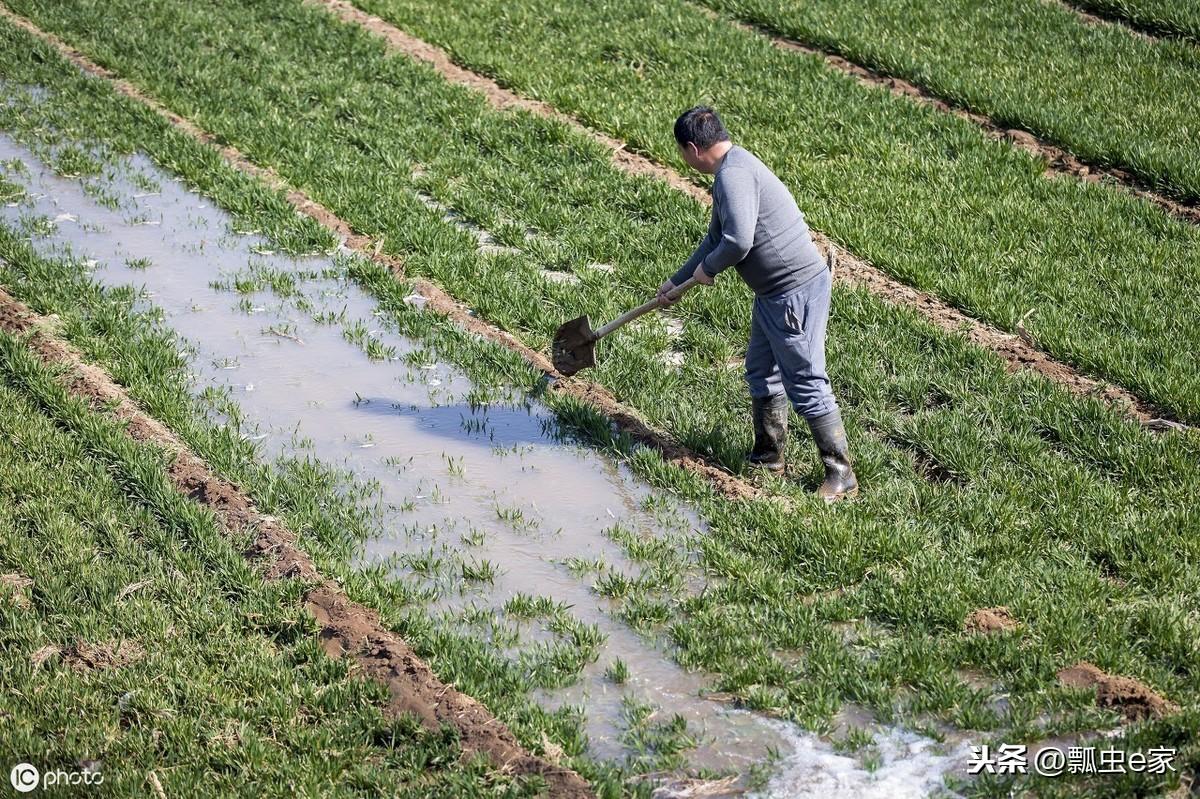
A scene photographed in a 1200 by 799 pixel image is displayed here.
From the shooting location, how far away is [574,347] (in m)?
7.14

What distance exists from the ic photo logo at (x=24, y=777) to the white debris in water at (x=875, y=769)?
2.67 metres

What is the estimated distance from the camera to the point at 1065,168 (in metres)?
10.2

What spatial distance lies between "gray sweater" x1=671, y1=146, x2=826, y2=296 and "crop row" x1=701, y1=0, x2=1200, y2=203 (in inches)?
192

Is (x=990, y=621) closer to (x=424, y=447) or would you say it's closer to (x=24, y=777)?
(x=424, y=447)

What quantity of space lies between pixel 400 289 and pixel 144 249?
6.62 ft

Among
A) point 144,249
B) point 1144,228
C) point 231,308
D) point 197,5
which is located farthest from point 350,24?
point 1144,228

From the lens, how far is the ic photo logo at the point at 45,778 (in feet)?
15.0

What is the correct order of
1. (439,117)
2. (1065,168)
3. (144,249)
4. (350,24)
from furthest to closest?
1. (350,24)
2. (439,117)
3. (1065,168)
4. (144,249)

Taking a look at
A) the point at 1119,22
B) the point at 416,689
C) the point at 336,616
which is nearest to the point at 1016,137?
the point at 1119,22

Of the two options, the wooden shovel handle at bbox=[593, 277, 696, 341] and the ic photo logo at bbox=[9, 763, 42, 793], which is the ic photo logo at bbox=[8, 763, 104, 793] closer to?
the ic photo logo at bbox=[9, 763, 42, 793]

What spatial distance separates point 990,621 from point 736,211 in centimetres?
223

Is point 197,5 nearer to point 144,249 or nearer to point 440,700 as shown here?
point 144,249

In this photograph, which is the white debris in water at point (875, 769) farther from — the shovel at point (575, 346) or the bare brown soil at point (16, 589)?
the bare brown soil at point (16, 589)

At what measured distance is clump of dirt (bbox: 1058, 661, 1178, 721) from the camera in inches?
191
